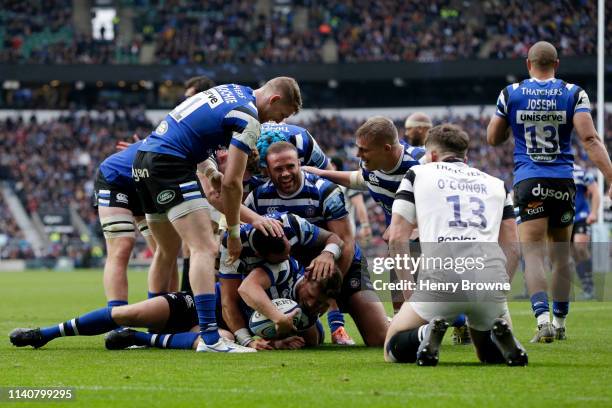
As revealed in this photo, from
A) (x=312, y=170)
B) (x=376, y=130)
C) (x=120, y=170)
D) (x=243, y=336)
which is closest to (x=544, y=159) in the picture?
(x=376, y=130)

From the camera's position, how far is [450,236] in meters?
6.02

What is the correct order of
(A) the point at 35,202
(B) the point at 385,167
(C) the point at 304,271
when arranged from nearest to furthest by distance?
1. (C) the point at 304,271
2. (B) the point at 385,167
3. (A) the point at 35,202

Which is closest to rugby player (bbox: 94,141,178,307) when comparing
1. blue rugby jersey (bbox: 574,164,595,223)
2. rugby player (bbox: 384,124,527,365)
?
rugby player (bbox: 384,124,527,365)

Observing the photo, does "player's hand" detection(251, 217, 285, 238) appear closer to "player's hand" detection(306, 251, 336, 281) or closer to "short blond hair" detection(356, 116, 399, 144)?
"player's hand" detection(306, 251, 336, 281)

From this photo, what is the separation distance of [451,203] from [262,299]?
196 centimetres

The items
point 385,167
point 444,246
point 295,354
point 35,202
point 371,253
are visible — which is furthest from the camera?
point 35,202

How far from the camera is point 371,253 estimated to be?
31.4 metres

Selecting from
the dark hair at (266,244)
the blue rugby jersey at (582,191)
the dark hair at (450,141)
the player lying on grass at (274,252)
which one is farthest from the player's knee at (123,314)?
the blue rugby jersey at (582,191)

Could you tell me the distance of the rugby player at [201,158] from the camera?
7301mm

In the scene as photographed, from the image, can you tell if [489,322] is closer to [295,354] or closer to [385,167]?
[295,354]

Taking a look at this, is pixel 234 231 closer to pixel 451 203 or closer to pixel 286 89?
pixel 286 89

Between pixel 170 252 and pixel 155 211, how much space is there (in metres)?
0.77

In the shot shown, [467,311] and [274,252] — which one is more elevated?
[274,252]

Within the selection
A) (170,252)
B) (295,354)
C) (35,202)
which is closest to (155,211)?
(170,252)
